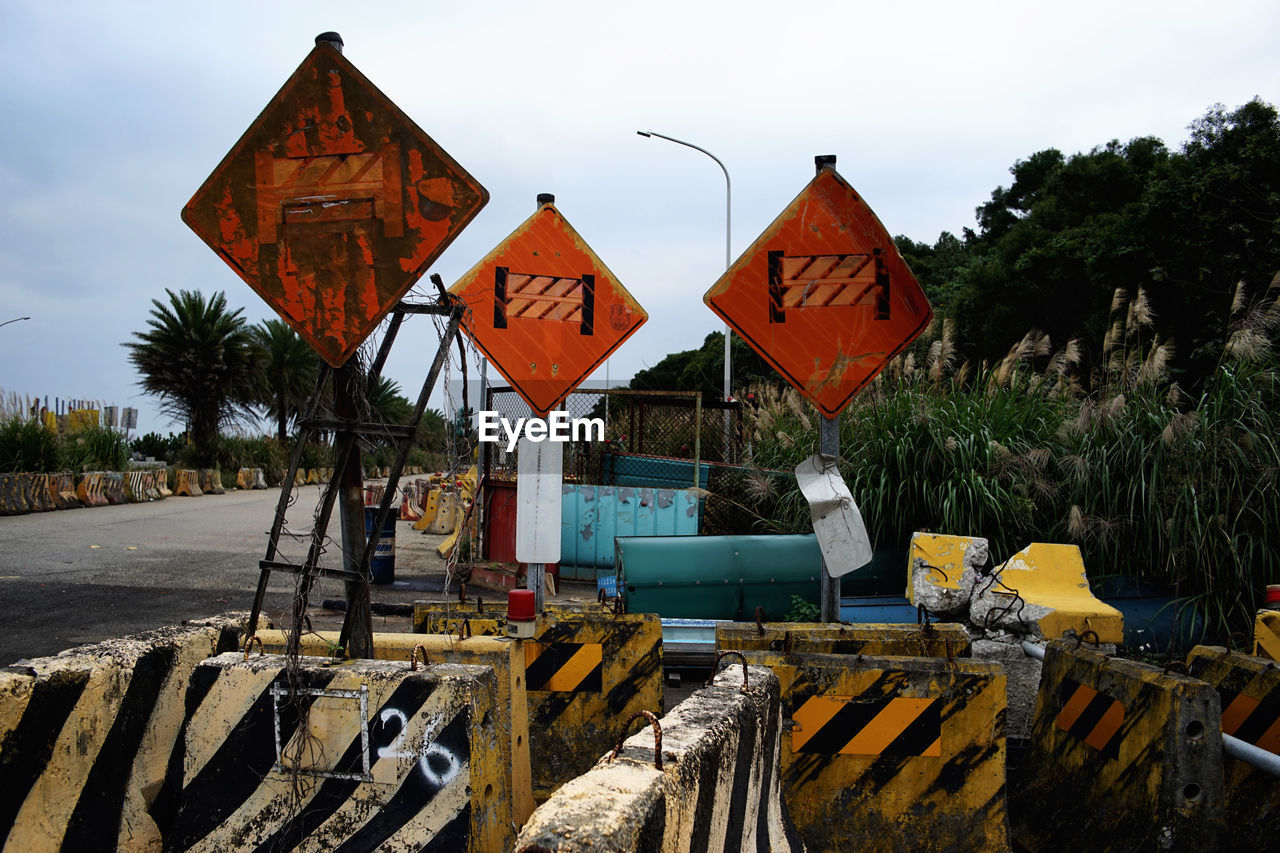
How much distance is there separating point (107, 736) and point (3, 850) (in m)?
0.41

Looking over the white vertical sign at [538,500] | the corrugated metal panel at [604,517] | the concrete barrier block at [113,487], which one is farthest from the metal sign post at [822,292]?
the concrete barrier block at [113,487]

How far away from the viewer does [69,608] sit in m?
8.88

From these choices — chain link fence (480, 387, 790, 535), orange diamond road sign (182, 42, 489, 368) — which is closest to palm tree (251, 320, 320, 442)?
chain link fence (480, 387, 790, 535)

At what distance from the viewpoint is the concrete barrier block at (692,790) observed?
65.9 inches

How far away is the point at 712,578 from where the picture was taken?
7.37m

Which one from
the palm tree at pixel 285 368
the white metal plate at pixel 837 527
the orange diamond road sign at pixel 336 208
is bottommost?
the white metal plate at pixel 837 527

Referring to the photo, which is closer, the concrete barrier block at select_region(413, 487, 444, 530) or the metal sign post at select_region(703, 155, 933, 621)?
the metal sign post at select_region(703, 155, 933, 621)

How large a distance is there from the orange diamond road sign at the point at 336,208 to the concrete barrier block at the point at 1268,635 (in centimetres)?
442

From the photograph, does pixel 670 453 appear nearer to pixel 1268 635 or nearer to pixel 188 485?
pixel 1268 635

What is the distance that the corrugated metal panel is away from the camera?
11.4 metres

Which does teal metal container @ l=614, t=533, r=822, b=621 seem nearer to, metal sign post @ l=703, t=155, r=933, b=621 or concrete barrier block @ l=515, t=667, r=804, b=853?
metal sign post @ l=703, t=155, r=933, b=621

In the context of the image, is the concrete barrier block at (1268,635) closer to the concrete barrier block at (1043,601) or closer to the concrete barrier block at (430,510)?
the concrete barrier block at (1043,601)

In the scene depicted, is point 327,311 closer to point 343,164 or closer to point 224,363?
point 343,164

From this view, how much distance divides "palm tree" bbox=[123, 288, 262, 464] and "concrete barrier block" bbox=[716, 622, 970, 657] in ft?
122
